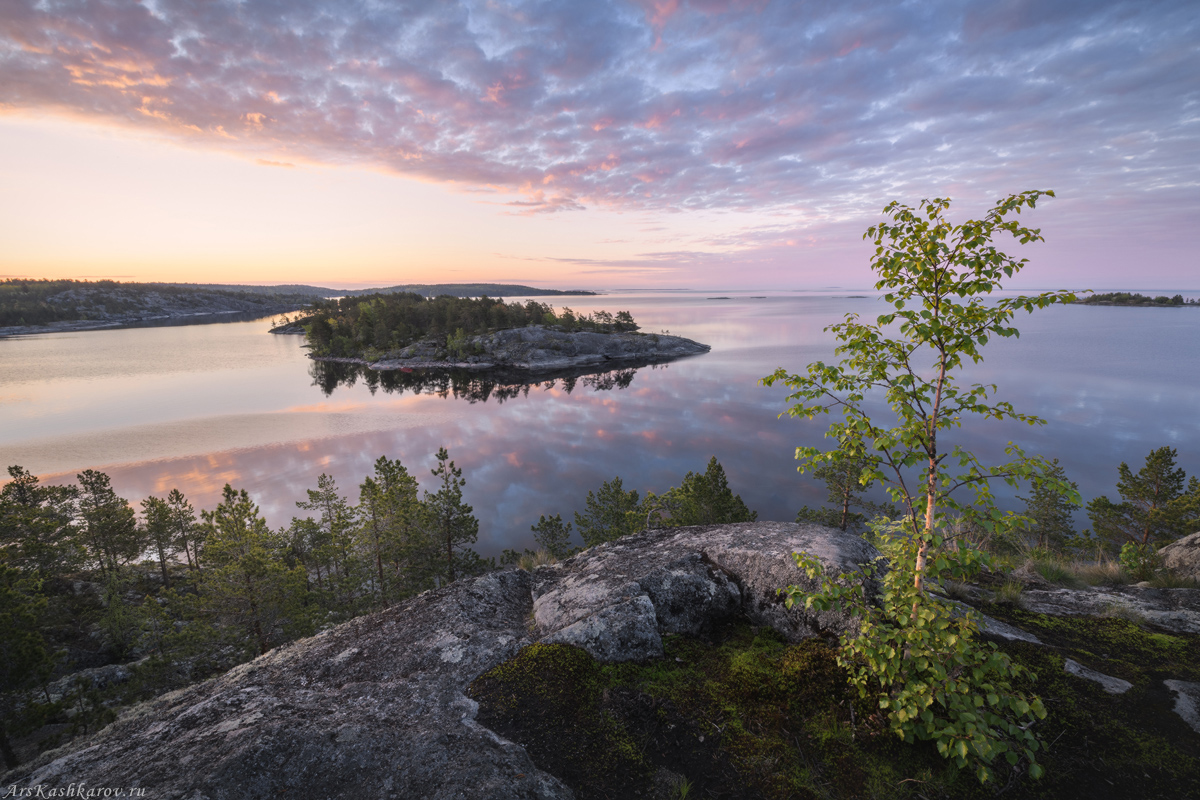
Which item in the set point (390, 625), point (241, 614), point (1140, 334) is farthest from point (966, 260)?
point (1140, 334)

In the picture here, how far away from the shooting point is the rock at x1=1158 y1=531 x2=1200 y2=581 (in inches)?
419

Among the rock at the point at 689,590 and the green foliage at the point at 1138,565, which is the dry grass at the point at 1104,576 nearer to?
the green foliage at the point at 1138,565

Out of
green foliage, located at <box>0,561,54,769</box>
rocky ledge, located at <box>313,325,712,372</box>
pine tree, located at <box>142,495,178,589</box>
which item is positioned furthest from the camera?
rocky ledge, located at <box>313,325,712,372</box>

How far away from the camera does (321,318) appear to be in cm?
12825

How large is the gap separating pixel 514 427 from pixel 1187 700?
5544 cm

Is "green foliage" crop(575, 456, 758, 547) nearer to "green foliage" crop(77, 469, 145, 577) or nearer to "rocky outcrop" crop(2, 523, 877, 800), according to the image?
"rocky outcrop" crop(2, 523, 877, 800)

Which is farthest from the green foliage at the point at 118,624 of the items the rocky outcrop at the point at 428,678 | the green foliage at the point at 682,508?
the green foliage at the point at 682,508

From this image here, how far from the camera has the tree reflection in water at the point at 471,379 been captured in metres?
82.4

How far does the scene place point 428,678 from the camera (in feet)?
21.0

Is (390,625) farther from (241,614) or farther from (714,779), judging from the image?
(241,614)

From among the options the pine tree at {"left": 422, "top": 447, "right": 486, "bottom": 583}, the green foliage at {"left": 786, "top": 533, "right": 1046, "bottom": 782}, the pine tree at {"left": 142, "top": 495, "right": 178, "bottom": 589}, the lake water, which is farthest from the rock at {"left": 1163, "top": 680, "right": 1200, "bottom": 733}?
the pine tree at {"left": 142, "top": 495, "right": 178, "bottom": 589}

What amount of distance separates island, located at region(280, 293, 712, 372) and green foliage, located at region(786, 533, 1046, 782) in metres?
102

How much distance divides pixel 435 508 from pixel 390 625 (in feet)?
44.1

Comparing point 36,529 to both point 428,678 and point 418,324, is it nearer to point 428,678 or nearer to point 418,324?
point 428,678
